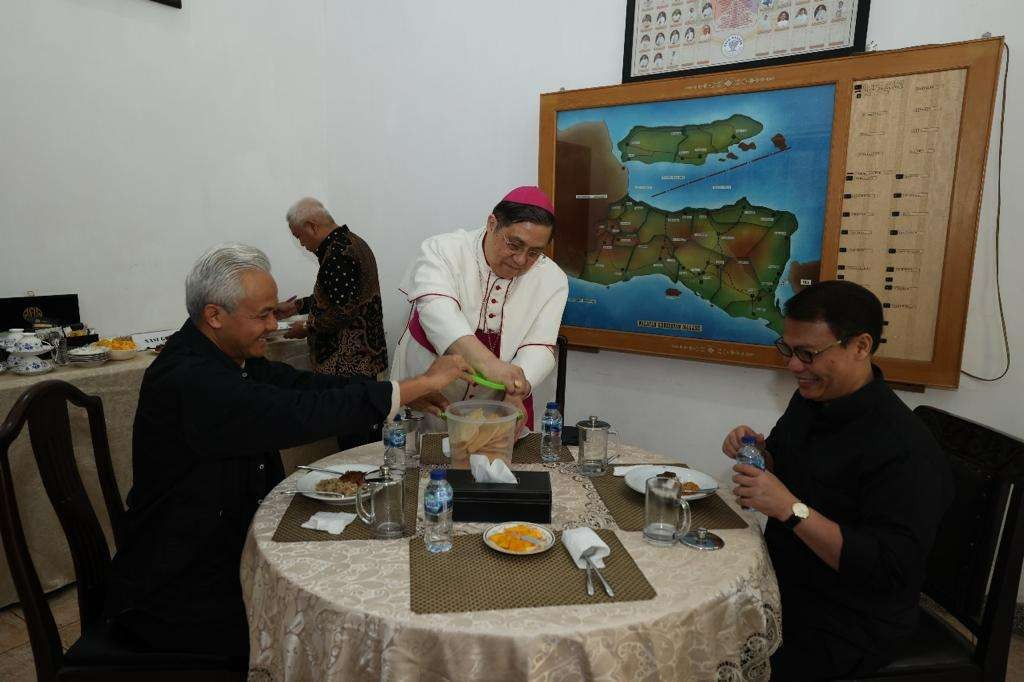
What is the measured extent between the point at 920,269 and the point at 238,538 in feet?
9.68

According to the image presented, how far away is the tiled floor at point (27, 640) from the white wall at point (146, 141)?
5.38ft

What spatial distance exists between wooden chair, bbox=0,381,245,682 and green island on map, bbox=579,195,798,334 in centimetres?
266

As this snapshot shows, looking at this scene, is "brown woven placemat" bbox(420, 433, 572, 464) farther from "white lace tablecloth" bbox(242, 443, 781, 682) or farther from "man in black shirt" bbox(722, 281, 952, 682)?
"man in black shirt" bbox(722, 281, 952, 682)

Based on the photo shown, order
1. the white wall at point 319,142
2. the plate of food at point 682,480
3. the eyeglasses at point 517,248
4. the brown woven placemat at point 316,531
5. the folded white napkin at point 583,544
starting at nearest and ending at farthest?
1. the folded white napkin at point 583,544
2. the brown woven placemat at point 316,531
3. the plate of food at point 682,480
4. the eyeglasses at point 517,248
5. the white wall at point 319,142

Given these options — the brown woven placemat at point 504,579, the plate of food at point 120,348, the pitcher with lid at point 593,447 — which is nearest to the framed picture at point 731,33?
the pitcher with lid at point 593,447

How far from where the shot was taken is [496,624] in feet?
4.16

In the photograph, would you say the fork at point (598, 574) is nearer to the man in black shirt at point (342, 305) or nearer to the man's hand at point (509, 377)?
the man's hand at point (509, 377)

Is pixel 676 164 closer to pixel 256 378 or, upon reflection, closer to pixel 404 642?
pixel 256 378

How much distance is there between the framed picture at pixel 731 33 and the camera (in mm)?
2984

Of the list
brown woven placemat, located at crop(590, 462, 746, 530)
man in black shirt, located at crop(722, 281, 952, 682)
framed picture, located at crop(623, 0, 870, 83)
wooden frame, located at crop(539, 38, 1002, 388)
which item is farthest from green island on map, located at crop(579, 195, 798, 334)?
brown woven placemat, located at crop(590, 462, 746, 530)

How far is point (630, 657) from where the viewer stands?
50.7 inches

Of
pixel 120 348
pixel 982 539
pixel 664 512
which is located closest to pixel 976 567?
pixel 982 539

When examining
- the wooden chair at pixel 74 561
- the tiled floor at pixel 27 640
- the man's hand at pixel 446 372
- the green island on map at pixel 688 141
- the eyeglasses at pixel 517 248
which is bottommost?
the tiled floor at pixel 27 640

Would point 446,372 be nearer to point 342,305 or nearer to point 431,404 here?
point 431,404
